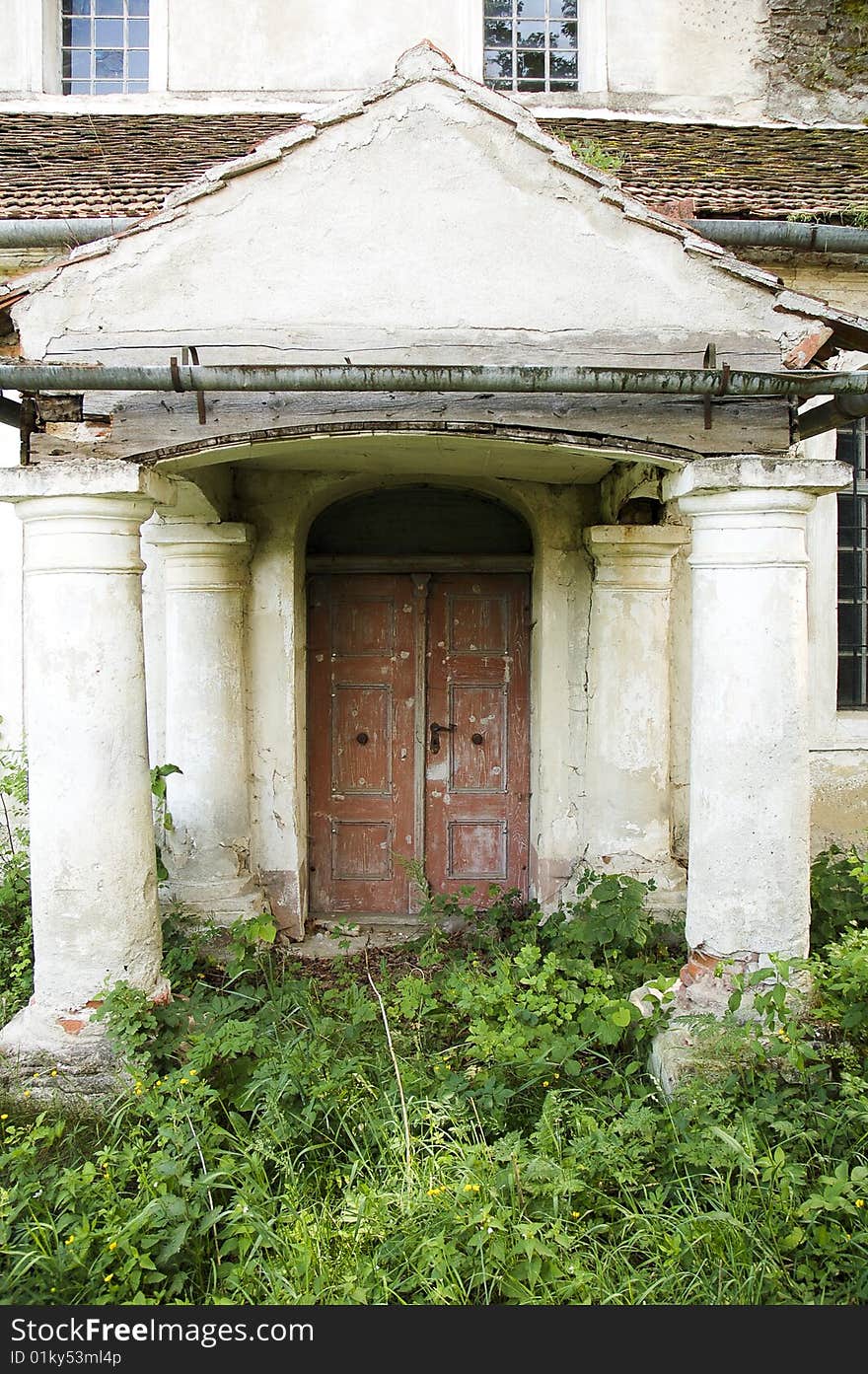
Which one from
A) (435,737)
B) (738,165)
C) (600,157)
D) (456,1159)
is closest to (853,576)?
(738,165)

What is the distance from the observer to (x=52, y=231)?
571 centimetres

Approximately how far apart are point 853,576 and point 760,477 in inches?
130

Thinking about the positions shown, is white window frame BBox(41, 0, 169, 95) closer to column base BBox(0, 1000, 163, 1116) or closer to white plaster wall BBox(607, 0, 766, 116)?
white plaster wall BBox(607, 0, 766, 116)

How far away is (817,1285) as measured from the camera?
122 inches

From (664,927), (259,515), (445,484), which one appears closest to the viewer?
(664,927)

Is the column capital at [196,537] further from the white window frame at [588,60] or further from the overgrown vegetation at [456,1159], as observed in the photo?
the white window frame at [588,60]

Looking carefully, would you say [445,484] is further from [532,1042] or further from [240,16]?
[240,16]

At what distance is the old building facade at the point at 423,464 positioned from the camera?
3.97 m

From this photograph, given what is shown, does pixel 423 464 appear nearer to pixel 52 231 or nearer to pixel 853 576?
pixel 52 231

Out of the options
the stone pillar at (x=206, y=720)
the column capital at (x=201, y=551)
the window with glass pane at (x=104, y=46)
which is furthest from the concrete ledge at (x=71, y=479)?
the window with glass pane at (x=104, y=46)

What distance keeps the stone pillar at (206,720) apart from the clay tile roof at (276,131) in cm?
213

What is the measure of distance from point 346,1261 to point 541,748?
3.83 metres

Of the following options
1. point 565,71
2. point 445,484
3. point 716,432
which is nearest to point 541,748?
point 445,484

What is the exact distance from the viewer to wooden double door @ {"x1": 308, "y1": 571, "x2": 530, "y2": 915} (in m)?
6.96
